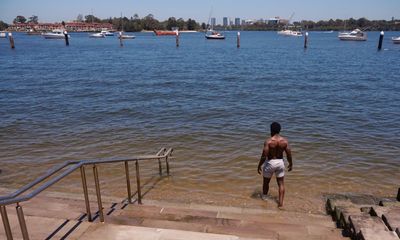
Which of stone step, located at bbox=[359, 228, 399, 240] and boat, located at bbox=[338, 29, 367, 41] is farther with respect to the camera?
boat, located at bbox=[338, 29, 367, 41]

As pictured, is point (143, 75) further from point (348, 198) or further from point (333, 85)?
point (348, 198)

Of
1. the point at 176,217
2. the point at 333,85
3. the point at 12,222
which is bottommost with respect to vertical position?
the point at 333,85

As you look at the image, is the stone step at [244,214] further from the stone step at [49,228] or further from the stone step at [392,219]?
the stone step at [49,228]

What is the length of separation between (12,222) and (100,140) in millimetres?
8402

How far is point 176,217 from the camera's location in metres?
5.97

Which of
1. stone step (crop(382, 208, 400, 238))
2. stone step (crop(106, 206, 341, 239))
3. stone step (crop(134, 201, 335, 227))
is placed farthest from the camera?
stone step (crop(134, 201, 335, 227))

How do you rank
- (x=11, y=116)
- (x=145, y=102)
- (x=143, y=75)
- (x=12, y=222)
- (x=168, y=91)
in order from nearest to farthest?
(x=12, y=222) → (x=11, y=116) → (x=145, y=102) → (x=168, y=91) → (x=143, y=75)

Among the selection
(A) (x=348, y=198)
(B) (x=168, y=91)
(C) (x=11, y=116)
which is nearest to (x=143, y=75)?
(B) (x=168, y=91)

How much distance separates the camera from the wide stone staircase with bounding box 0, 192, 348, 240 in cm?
448

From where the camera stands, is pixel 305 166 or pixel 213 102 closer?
pixel 305 166

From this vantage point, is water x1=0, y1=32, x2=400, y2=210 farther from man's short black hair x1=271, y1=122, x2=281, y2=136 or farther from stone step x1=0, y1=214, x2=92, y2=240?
stone step x1=0, y1=214, x2=92, y2=240

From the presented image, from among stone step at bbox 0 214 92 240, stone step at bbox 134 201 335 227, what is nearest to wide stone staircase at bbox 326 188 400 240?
stone step at bbox 134 201 335 227

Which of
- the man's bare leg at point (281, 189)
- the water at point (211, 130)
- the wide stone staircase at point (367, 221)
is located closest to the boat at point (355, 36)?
the water at point (211, 130)

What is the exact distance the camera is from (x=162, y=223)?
5.30m
